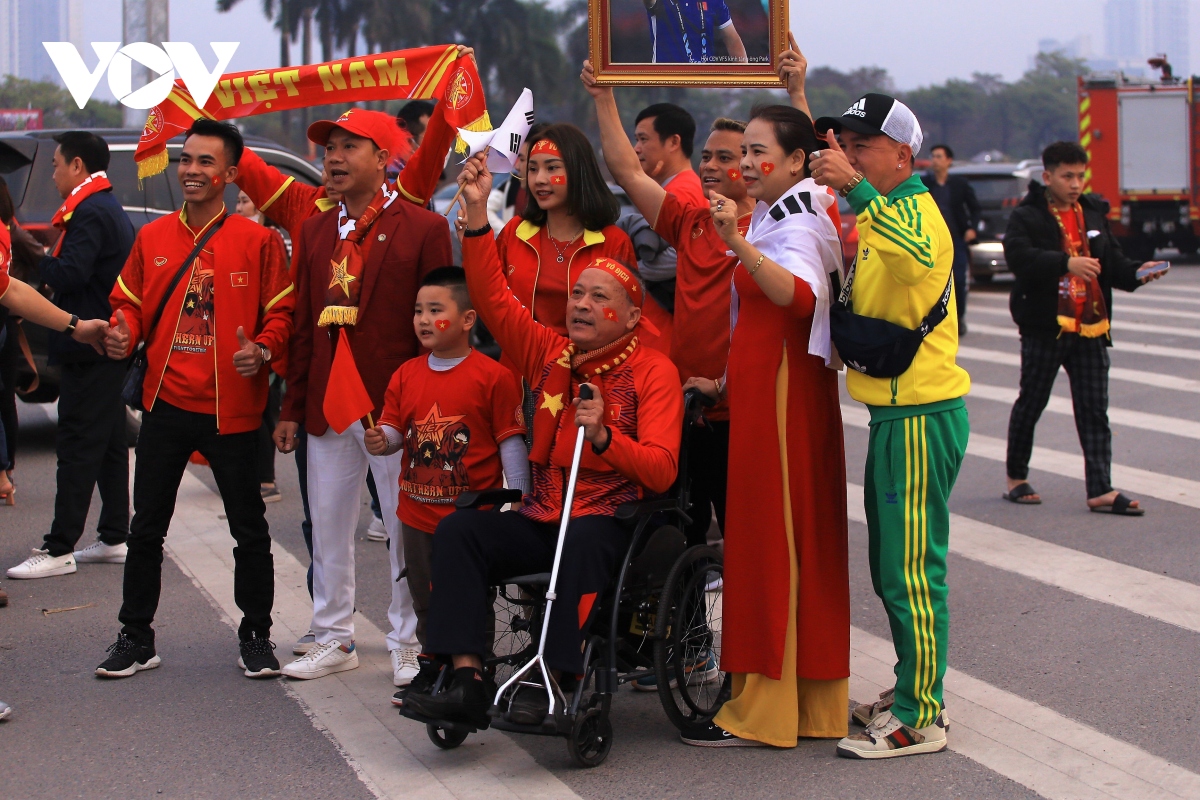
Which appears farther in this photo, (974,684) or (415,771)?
(974,684)

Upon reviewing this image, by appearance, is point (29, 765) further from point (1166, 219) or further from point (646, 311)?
point (1166, 219)

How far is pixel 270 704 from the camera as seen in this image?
16.7 feet

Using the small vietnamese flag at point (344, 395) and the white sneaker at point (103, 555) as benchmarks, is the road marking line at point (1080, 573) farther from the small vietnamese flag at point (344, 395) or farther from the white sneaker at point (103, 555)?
the white sneaker at point (103, 555)

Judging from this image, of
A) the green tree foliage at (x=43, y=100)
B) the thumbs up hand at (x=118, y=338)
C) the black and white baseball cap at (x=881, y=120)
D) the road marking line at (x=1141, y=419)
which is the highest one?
the green tree foliage at (x=43, y=100)

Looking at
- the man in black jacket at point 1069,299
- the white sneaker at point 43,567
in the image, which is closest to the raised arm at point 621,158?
the man in black jacket at point 1069,299

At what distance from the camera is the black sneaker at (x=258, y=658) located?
5.37m

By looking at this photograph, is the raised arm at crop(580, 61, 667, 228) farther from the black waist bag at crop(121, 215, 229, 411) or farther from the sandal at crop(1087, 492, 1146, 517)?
the sandal at crop(1087, 492, 1146, 517)

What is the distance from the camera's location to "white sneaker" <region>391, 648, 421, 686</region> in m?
5.23

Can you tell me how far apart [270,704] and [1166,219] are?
73.2 feet

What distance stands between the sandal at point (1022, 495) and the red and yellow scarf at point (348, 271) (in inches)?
185

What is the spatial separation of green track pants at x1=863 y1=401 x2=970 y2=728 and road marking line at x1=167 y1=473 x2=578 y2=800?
4.04 feet

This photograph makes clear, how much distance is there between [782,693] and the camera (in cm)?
454

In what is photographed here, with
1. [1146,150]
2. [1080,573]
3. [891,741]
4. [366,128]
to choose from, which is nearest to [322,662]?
[366,128]

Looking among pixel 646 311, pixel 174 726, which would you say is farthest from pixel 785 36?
pixel 174 726
